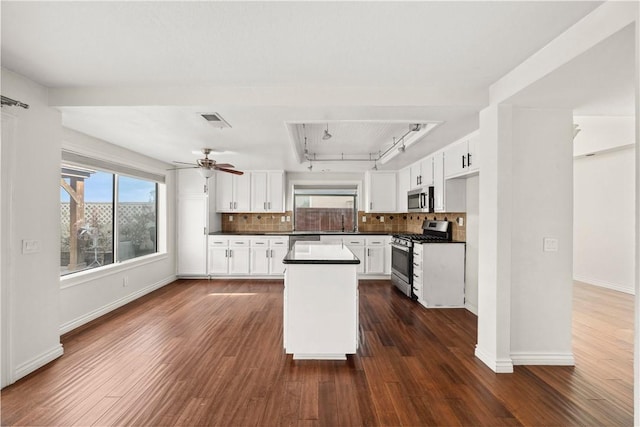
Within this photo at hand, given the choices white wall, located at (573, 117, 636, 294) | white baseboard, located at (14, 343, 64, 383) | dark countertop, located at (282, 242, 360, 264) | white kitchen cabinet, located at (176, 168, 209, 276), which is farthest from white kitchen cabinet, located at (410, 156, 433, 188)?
white baseboard, located at (14, 343, 64, 383)

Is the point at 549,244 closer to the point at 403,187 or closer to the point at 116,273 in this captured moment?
the point at 403,187

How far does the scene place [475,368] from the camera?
8.23 ft

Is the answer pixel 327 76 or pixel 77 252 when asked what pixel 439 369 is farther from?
pixel 77 252

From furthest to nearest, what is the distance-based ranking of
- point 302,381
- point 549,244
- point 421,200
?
point 421,200 → point 549,244 → point 302,381

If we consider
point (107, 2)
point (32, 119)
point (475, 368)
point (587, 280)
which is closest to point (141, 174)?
point (32, 119)

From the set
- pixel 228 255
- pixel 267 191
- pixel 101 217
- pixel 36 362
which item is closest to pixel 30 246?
pixel 36 362

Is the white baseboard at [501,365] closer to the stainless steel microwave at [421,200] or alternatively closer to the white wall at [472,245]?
the white wall at [472,245]

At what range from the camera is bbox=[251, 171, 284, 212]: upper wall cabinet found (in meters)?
6.37

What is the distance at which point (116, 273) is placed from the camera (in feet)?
13.7

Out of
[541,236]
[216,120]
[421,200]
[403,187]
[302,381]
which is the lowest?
[302,381]

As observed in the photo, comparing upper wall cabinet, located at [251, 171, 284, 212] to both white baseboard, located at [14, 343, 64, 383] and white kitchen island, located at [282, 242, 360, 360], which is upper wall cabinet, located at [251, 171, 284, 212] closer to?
white kitchen island, located at [282, 242, 360, 360]

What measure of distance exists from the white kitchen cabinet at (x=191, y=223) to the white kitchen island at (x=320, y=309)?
12.7 feet

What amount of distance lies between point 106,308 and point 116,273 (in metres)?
0.49

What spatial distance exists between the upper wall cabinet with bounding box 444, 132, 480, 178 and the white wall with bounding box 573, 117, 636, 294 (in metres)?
2.47
